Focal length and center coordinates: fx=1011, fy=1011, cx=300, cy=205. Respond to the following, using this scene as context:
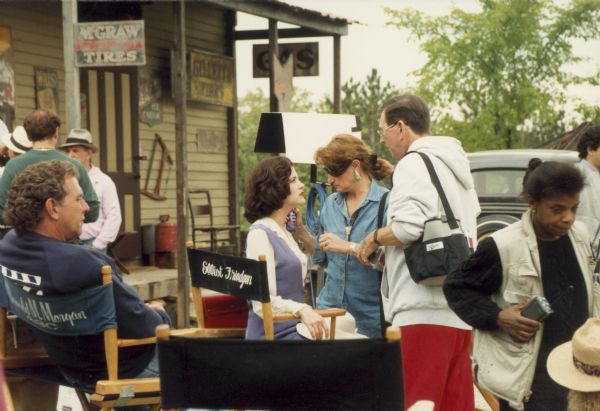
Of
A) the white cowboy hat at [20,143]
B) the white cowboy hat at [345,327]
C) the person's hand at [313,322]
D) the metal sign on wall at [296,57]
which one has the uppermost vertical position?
the metal sign on wall at [296,57]

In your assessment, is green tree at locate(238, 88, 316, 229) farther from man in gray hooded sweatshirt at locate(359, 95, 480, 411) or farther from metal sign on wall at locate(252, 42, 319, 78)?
man in gray hooded sweatshirt at locate(359, 95, 480, 411)

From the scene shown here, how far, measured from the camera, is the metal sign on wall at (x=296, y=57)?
14789 millimetres

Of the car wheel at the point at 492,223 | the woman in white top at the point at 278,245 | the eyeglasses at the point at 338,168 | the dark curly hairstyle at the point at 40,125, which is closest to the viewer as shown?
the woman in white top at the point at 278,245

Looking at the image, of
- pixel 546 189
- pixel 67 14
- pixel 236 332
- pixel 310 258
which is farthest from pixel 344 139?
pixel 67 14

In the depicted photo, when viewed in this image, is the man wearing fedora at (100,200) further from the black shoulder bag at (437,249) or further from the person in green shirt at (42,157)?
the black shoulder bag at (437,249)

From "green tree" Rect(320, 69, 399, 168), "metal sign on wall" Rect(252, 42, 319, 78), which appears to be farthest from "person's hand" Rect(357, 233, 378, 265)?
"green tree" Rect(320, 69, 399, 168)

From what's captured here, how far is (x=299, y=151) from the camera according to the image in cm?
620

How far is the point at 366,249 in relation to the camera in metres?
4.47

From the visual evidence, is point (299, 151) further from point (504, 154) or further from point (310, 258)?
point (504, 154)

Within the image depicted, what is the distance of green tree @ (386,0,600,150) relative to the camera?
24.5 metres

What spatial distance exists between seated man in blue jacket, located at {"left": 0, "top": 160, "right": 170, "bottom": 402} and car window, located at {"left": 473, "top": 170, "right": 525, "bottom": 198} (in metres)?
8.40

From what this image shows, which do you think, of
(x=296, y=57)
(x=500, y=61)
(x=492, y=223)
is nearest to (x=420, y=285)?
(x=492, y=223)

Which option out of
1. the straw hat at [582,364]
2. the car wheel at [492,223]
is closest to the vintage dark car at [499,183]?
the car wheel at [492,223]

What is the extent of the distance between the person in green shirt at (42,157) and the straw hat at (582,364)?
411 centimetres
